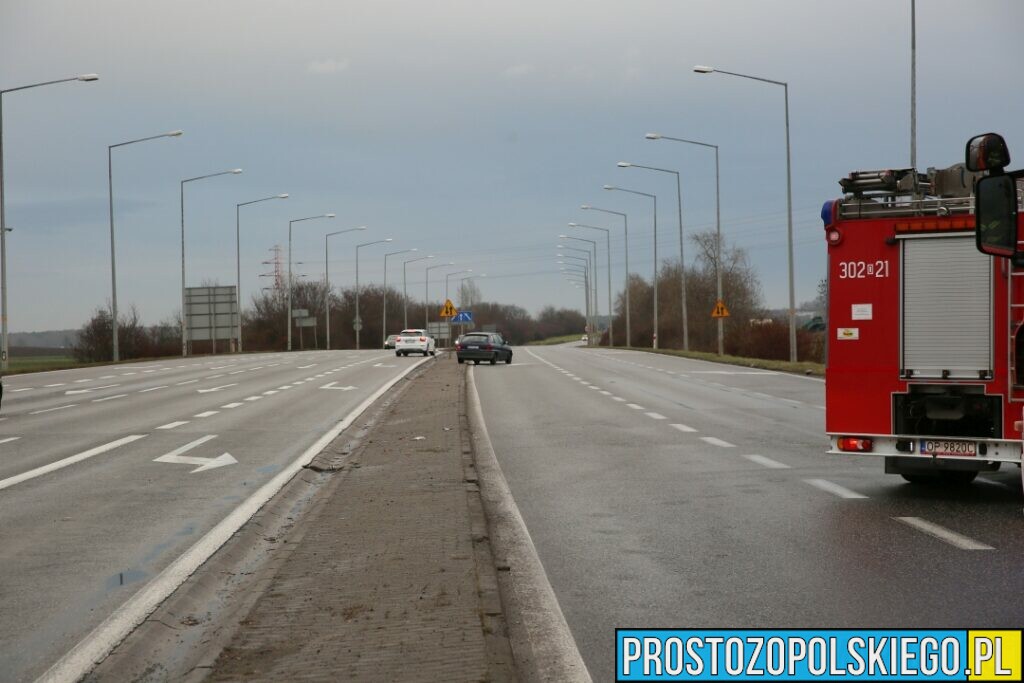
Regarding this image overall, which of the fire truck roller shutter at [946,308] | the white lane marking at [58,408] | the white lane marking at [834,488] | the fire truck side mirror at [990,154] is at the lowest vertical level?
the white lane marking at [834,488]

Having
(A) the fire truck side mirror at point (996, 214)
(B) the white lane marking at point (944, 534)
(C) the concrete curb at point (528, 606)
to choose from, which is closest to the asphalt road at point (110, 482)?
(C) the concrete curb at point (528, 606)

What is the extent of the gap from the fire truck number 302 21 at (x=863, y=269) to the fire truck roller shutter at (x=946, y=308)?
176mm

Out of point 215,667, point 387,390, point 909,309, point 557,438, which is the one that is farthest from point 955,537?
point 387,390

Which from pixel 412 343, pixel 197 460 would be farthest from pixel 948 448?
pixel 412 343

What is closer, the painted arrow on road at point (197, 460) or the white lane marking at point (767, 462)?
the white lane marking at point (767, 462)

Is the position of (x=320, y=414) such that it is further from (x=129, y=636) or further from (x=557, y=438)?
(x=129, y=636)

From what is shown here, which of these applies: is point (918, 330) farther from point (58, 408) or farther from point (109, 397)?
point (109, 397)

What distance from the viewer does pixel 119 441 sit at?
1675 centimetres

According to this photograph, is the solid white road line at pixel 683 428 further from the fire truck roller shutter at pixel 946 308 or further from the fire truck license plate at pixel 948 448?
the fire truck license plate at pixel 948 448

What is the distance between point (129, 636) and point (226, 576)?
162 centimetres

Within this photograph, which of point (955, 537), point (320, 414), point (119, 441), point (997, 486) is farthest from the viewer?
point (320, 414)

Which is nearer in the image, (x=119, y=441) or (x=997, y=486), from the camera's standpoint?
(x=997, y=486)

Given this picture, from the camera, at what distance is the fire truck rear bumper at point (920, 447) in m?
10.4

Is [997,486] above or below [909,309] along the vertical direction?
below
